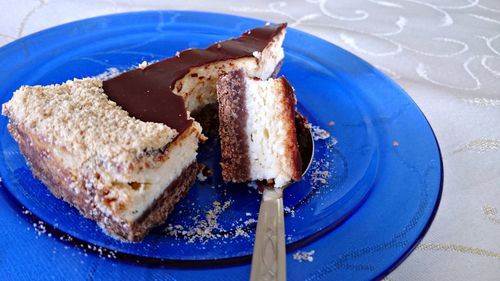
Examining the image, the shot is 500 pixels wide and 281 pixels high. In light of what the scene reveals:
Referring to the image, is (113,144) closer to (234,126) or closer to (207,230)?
(207,230)

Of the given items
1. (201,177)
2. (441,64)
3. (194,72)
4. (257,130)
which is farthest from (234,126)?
(441,64)

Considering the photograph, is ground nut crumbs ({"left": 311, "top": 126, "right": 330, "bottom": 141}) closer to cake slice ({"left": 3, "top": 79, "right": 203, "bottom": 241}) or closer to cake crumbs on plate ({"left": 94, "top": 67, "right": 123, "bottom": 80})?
cake slice ({"left": 3, "top": 79, "right": 203, "bottom": 241})

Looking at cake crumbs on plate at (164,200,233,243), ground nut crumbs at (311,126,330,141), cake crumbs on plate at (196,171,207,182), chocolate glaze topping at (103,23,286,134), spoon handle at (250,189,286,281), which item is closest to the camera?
spoon handle at (250,189,286,281)

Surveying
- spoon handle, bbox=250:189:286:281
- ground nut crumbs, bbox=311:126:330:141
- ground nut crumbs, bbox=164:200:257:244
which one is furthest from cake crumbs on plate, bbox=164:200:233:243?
ground nut crumbs, bbox=311:126:330:141

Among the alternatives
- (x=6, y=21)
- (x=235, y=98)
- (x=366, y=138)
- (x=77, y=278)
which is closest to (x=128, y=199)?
(x=77, y=278)

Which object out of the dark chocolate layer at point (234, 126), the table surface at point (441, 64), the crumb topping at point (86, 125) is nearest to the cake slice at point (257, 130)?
the dark chocolate layer at point (234, 126)

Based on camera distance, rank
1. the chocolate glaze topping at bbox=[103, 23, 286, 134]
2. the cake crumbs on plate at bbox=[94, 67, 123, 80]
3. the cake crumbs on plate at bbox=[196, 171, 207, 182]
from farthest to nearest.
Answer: the cake crumbs on plate at bbox=[94, 67, 123, 80]
the cake crumbs on plate at bbox=[196, 171, 207, 182]
the chocolate glaze topping at bbox=[103, 23, 286, 134]

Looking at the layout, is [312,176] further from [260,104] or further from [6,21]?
[6,21]
